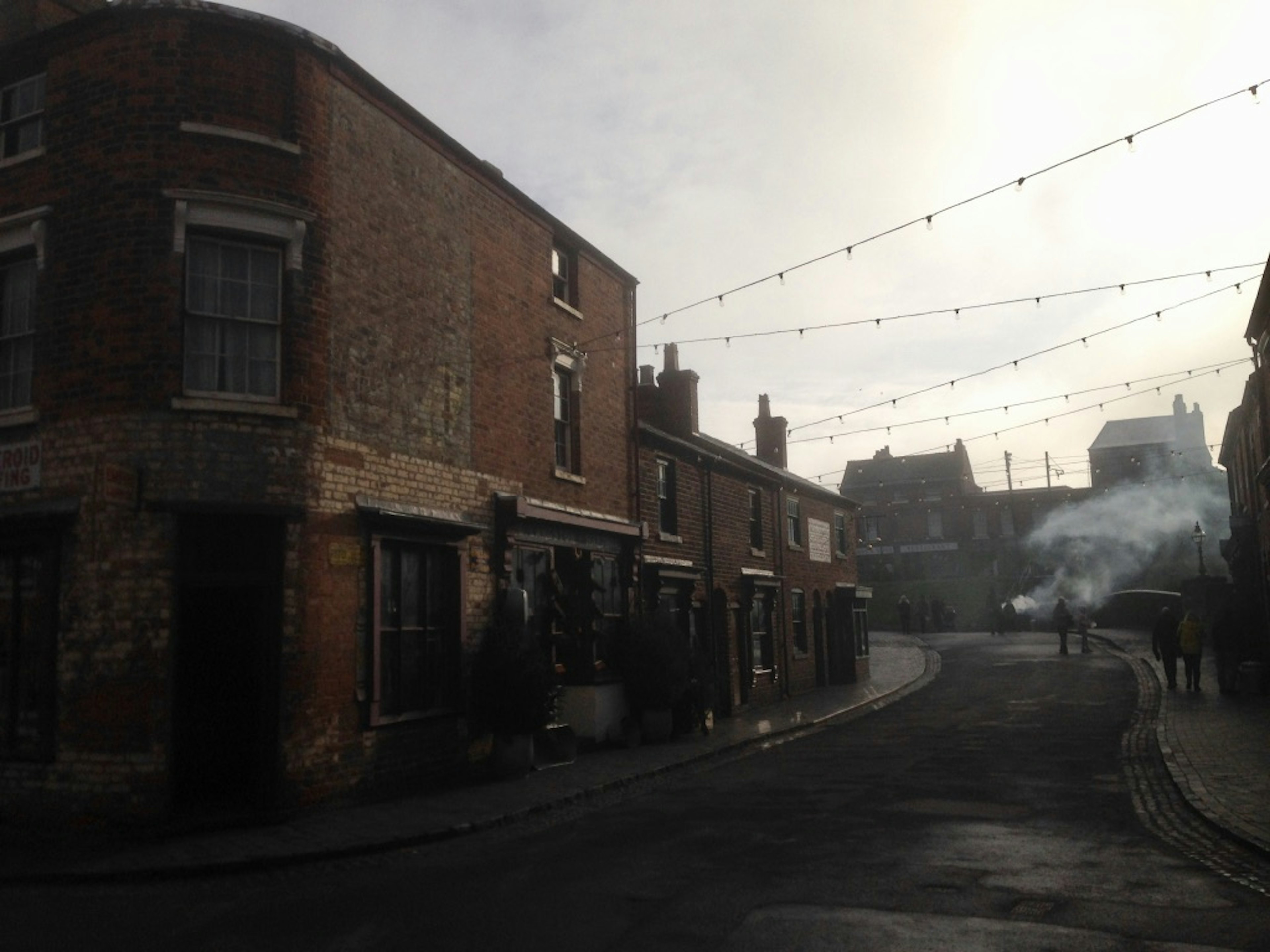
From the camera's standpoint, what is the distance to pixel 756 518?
88.6ft

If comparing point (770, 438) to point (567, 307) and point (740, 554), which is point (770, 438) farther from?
point (567, 307)

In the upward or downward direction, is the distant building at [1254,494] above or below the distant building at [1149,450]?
below

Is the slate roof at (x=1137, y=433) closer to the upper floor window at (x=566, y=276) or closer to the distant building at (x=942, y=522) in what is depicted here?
the distant building at (x=942, y=522)

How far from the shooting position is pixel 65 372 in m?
11.4

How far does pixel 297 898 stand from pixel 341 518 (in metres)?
5.06

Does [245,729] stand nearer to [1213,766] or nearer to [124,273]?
[124,273]

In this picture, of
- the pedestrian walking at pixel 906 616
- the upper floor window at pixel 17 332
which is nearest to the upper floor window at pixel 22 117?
the upper floor window at pixel 17 332

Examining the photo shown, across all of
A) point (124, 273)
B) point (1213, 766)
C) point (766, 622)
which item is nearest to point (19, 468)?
point (124, 273)

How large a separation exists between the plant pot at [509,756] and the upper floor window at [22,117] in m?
9.19

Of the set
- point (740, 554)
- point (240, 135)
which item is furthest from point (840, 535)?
point (240, 135)

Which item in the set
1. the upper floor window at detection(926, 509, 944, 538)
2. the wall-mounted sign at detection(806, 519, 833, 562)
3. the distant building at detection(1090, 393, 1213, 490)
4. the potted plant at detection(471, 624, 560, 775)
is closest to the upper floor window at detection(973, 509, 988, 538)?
the upper floor window at detection(926, 509, 944, 538)

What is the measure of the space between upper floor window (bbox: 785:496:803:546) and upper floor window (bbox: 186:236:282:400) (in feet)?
62.3

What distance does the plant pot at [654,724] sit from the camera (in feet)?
59.0

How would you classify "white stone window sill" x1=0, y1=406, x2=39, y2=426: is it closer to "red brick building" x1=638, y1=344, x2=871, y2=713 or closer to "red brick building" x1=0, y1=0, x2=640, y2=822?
"red brick building" x1=0, y1=0, x2=640, y2=822
